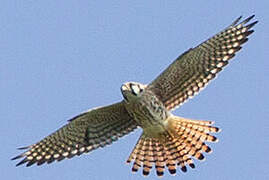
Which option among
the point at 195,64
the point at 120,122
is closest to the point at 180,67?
the point at 195,64

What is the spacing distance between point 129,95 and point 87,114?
904mm

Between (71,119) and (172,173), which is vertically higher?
(71,119)

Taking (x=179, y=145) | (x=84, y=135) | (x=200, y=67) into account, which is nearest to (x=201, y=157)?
(x=179, y=145)

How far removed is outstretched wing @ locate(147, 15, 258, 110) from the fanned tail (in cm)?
39

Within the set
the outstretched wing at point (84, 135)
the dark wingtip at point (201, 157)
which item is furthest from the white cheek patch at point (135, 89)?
the dark wingtip at point (201, 157)

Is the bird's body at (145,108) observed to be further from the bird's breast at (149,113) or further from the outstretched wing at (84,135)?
the outstretched wing at (84,135)

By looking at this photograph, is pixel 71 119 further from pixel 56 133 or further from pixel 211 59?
pixel 211 59

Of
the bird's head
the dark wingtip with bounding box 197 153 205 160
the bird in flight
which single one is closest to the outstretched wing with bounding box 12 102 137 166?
the bird in flight

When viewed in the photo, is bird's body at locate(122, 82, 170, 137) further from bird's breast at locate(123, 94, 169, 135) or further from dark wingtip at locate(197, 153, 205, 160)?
dark wingtip at locate(197, 153, 205, 160)

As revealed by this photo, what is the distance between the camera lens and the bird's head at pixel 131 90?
15273 mm

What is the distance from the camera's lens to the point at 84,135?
53.0 feet

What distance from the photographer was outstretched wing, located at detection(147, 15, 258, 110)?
15711 millimetres

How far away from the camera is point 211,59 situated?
51.7ft

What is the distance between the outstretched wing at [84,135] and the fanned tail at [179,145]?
1.37 ft
